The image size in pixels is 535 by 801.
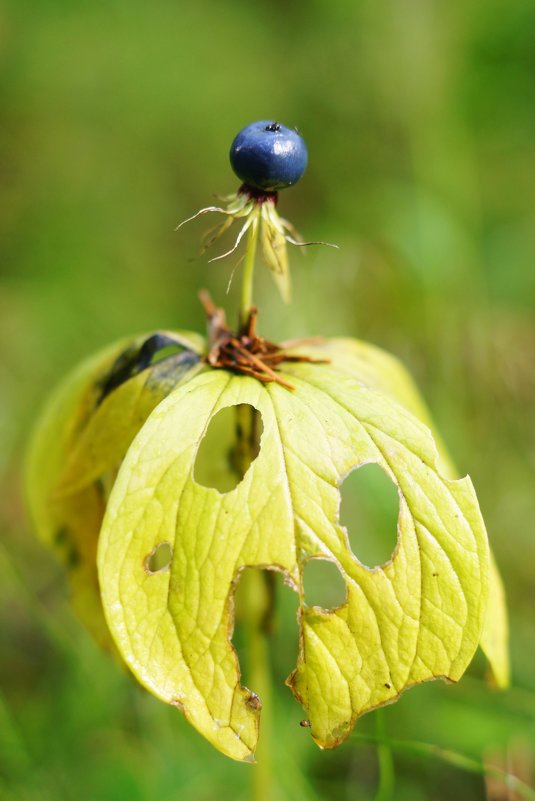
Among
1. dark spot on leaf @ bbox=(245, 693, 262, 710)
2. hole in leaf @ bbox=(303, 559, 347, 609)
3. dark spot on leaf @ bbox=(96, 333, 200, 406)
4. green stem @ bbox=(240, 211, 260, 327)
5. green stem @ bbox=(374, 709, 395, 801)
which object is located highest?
green stem @ bbox=(240, 211, 260, 327)

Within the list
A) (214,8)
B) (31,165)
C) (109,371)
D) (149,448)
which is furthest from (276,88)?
(149,448)

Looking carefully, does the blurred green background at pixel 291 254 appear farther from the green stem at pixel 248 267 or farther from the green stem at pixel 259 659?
the green stem at pixel 248 267

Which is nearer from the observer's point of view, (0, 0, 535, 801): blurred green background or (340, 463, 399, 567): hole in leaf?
(0, 0, 535, 801): blurred green background

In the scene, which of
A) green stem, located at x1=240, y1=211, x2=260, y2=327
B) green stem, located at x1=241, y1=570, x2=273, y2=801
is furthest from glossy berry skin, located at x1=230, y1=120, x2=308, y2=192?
green stem, located at x1=241, y1=570, x2=273, y2=801

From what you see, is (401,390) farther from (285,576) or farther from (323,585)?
(323,585)

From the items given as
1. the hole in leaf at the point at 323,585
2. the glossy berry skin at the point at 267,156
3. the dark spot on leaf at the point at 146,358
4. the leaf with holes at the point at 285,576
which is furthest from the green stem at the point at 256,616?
the hole in leaf at the point at 323,585

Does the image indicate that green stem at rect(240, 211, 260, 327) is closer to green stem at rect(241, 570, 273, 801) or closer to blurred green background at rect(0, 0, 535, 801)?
green stem at rect(241, 570, 273, 801)
